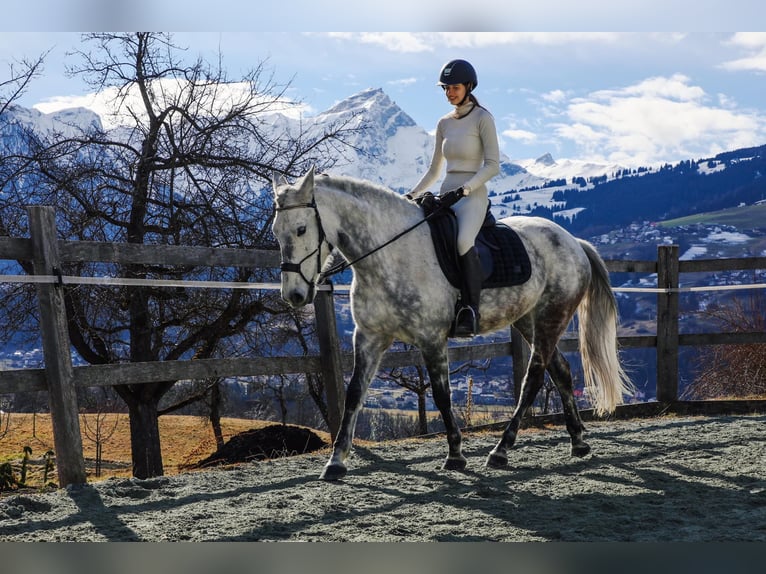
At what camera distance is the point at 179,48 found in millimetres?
13266

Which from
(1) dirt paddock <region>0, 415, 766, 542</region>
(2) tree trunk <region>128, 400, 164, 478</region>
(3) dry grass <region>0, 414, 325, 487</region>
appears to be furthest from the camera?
(3) dry grass <region>0, 414, 325, 487</region>

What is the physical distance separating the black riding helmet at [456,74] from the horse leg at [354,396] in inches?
73.6

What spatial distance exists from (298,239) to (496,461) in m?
2.26

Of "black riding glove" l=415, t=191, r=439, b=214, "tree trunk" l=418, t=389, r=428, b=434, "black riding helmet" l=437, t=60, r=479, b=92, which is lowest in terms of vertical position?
"tree trunk" l=418, t=389, r=428, b=434

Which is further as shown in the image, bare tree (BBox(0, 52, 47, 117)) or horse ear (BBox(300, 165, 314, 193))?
bare tree (BBox(0, 52, 47, 117))

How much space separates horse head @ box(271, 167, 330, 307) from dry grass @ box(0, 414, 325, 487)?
342 inches

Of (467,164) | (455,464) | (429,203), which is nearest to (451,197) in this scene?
(429,203)

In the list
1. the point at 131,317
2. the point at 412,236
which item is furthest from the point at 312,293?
the point at 131,317

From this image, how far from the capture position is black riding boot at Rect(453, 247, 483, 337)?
17.7 feet

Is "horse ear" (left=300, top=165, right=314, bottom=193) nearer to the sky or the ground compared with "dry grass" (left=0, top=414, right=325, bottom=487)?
nearer to the sky

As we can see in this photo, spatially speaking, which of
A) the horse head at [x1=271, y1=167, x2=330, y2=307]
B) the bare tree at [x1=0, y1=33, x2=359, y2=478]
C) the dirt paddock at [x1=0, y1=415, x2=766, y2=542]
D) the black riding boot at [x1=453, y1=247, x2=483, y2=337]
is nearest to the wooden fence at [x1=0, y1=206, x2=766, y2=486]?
the dirt paddock at [x1=0, y1=415, x2=766, y2=542]

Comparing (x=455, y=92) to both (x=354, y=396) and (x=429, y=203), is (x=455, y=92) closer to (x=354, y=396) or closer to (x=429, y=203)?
(x=429, y=203)

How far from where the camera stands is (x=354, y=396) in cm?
535

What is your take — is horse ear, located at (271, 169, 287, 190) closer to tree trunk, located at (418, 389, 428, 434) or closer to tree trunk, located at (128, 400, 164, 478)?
tree trunk, located at (128, 400, 164, 478)
